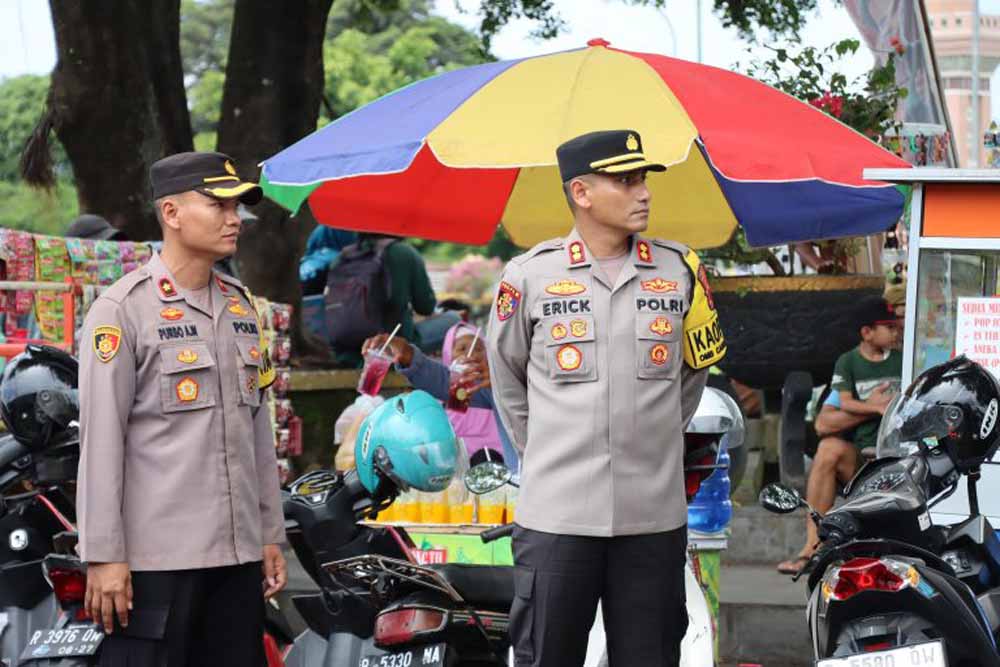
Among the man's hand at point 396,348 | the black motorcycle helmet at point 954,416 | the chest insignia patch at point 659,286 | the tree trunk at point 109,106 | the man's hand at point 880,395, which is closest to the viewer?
the chest insignia patch at point 659,286

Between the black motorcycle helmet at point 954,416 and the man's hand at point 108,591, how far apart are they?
2.20 metres

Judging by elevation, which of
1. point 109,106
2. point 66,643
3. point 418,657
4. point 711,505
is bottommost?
point 418,657

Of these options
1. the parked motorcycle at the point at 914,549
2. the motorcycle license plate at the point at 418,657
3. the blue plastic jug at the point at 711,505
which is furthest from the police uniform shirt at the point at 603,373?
the blue plastic jug at the point at 711,505

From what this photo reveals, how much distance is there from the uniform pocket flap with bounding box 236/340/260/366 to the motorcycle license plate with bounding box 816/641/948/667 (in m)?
1.64

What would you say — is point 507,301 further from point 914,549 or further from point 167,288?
point 914,549

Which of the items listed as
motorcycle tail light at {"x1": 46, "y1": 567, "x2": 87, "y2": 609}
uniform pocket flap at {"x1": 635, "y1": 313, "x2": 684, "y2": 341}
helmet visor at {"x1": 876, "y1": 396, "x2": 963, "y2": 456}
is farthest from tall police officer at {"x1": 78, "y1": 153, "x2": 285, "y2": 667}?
helmet visor at {"x1": 876, "y1": 396, "x2": 963, "y2": 456}

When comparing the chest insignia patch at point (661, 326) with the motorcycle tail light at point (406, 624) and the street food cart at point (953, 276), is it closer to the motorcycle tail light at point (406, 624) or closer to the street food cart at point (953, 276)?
the motorcycle tail light at point (406, 624)

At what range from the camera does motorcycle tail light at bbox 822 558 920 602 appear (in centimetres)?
392

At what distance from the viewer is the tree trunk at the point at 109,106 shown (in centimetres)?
974

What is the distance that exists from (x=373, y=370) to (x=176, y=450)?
2389 millimetres

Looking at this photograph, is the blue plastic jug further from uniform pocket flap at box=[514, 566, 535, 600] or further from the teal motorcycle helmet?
uniform pocket flap at box=[514, 566, 535, 600]

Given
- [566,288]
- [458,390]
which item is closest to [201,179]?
[566,288]

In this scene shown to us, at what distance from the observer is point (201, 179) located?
158 inches

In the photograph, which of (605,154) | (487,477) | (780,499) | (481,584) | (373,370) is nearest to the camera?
(605,154)
